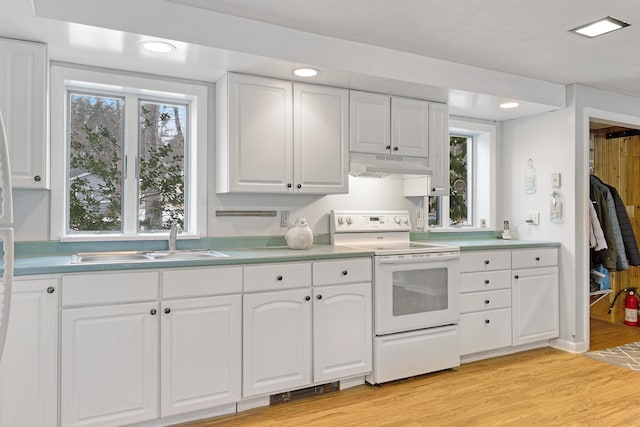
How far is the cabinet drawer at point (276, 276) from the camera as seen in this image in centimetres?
253

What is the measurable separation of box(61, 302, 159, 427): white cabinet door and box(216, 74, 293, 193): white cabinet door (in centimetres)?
99

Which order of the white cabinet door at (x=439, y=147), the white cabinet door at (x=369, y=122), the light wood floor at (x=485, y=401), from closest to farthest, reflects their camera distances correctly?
the light wood floor at (x=485, y=401) → the white cabinet door at (x=369, y=122) → the white cabinet door at (x=439, y=147)

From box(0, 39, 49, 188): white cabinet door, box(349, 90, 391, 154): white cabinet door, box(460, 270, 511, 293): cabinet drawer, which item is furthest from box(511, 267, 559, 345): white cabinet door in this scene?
box(0, 39, 49, 188): white cabinet door

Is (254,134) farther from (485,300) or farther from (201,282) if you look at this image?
(485,300)

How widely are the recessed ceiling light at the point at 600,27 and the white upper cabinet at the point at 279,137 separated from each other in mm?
1491

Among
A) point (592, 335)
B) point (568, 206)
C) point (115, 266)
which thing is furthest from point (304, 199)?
point (592, 335)

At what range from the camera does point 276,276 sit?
8.55 ft

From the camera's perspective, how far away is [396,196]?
379cm

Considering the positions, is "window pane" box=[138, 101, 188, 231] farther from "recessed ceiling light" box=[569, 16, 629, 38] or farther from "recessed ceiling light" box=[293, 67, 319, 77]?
"recessed ceiling light" box=[569, 16, 629, 38]

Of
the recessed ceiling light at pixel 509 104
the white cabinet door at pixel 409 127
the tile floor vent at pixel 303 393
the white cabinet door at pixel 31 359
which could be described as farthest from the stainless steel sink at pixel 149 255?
the recessed ceiling light at pixel 509 104

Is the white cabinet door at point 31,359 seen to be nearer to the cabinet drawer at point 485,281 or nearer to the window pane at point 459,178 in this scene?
the cabinet drawer at point 485,281

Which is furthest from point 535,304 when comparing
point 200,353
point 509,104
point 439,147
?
point 200,353

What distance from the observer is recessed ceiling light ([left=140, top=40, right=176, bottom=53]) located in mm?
2328

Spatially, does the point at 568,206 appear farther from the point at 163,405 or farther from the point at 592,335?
the point at 163,405
